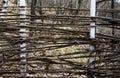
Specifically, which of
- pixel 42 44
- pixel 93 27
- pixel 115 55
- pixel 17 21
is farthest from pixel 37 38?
pixel 115 55

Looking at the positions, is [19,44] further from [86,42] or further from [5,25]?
[86,42]

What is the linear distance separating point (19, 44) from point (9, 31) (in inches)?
8.6

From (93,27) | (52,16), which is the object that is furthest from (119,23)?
(52,16)

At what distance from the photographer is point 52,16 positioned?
4.31 metres

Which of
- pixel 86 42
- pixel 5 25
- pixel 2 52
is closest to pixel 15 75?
pixel 2 52

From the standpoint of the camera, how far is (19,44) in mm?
4223

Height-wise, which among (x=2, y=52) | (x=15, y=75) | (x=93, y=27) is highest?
(x=93, y=27)

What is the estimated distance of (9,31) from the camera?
4.28 m

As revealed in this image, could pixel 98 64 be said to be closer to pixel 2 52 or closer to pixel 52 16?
pixel 52 16

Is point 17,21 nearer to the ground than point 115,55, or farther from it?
farther from it

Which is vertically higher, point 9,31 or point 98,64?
point 9,31

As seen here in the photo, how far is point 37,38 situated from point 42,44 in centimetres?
10

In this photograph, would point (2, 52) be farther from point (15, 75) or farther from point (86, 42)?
point (86, 42)

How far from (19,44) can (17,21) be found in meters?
0.29
